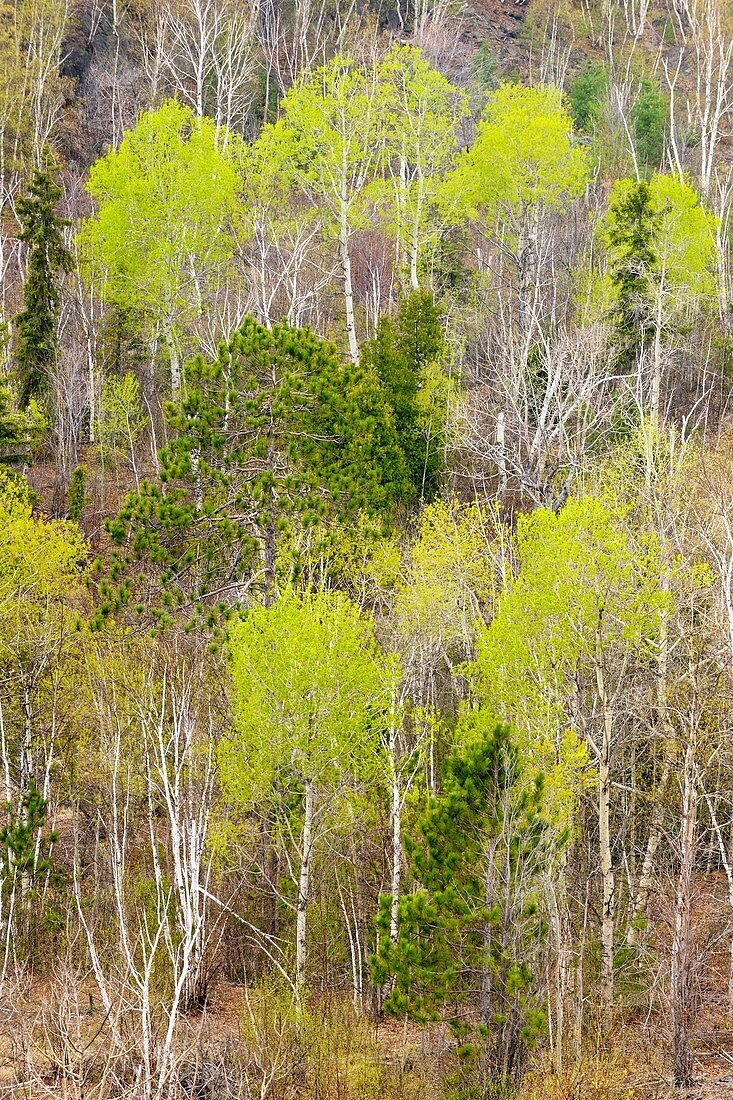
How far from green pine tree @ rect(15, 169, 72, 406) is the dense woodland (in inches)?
3.9

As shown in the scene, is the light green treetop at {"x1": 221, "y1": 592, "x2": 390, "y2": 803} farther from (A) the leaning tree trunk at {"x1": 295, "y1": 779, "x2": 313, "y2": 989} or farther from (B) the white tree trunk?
(B) the white tree trunk

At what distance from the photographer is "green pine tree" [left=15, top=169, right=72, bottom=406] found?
28312mm

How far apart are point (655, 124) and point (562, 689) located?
36.6 meters

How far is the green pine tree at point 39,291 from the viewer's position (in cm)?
2831

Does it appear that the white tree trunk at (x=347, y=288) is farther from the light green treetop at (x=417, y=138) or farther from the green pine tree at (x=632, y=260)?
the green pine tree at (x=632, y=260)

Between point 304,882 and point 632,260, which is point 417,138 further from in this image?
point 304,882

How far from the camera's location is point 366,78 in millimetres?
28016

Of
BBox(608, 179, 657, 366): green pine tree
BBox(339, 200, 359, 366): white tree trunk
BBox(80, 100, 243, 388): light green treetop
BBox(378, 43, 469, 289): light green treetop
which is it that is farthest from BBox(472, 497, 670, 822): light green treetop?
BBox(378, 43, 469, 289): light green treetop

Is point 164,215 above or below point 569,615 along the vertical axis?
above

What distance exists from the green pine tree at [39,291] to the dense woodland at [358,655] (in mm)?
100

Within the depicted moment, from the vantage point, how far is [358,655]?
1625 centimetres

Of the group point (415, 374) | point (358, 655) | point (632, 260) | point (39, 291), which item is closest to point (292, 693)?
point (358, 655)

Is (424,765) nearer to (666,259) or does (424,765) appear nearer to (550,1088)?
(550,1088)

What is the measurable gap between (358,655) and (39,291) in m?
17.6
